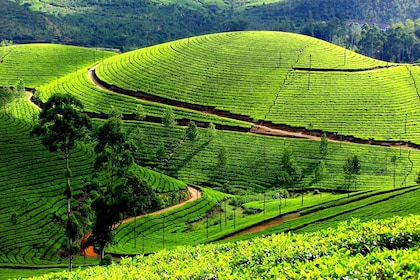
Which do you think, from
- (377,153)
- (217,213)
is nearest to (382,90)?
(377,153)

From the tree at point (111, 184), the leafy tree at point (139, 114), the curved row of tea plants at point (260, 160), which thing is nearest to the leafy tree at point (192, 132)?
the curved row of tea plants at point (260, 160)

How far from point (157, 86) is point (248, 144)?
31.3 m

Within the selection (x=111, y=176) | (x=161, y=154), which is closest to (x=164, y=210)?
(x=161, y=154)

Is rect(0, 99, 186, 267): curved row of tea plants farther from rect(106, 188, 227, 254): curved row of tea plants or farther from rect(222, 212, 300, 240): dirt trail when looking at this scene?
rect(222, 212, 300, 240): dirt trail

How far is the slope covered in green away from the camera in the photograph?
98550mm

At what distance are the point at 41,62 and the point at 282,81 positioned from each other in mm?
64814

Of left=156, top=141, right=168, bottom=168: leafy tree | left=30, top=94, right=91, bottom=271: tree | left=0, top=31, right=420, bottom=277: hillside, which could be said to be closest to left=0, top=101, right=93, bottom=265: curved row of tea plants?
left=0, top=31, right=420, bottom=277: hillside

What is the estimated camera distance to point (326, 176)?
79750 mm

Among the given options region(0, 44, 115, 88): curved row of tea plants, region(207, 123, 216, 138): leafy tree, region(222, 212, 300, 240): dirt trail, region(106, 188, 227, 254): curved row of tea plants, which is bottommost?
region(106, 188, 227, 254): curved row of tea plants

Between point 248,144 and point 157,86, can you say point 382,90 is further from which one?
point 157,86

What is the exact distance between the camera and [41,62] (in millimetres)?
140500

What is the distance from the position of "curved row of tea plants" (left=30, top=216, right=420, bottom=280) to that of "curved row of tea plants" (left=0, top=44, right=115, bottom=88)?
112 metres

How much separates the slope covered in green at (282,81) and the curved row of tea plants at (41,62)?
12.3 meters

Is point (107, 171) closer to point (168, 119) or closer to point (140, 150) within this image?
point (140, 150)
